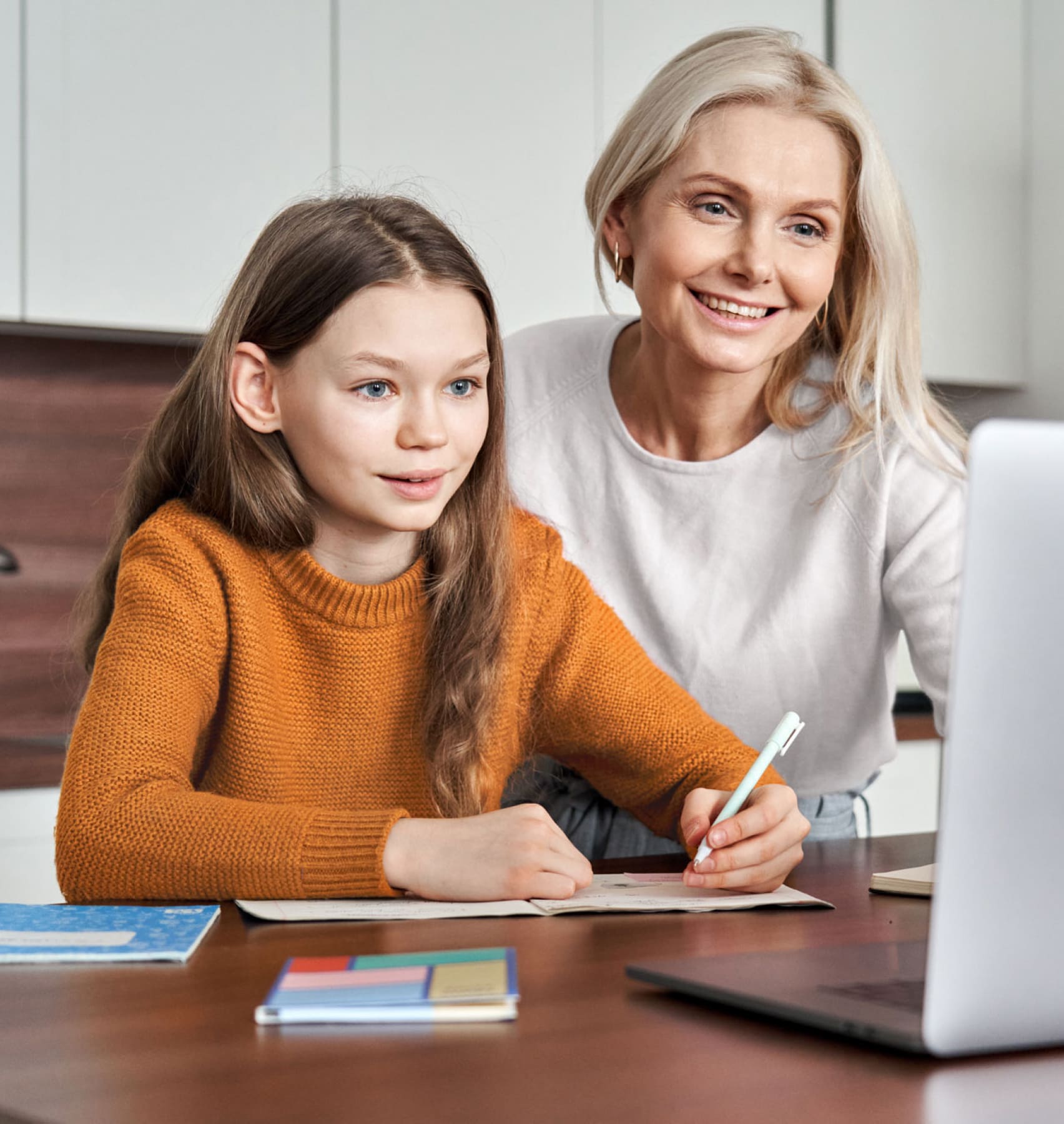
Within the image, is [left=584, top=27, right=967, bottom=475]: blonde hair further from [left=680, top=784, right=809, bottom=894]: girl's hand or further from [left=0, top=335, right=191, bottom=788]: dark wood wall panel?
[left=0, top=335, right=191, bottom=788]: dark wood wall panel

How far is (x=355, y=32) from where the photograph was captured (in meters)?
2.62

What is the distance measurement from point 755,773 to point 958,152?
270 cm

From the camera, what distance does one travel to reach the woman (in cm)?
142

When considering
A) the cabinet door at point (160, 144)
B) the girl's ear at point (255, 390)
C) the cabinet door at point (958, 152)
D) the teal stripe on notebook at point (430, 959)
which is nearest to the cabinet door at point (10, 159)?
the cabinet door at point (160, 144)

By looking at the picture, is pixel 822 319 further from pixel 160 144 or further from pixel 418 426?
pixel 160 144

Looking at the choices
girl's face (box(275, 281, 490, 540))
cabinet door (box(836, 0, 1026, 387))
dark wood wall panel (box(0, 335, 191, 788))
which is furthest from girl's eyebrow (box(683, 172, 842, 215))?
cabinet door (box(836, 0, 1026, 387))

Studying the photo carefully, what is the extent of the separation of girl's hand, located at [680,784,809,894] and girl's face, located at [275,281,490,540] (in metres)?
0.34

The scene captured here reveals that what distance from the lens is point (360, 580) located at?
4.14 feet

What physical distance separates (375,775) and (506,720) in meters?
0.13

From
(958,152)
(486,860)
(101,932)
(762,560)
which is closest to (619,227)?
(762,560)

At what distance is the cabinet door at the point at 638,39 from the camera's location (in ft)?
9.47

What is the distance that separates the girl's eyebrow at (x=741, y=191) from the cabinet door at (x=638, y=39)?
140 cm

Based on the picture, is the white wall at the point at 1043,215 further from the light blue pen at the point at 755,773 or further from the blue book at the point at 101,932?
the blue book at the point at 101,932

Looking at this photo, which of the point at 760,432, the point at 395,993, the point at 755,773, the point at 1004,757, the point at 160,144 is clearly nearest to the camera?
the point at 1004,757
